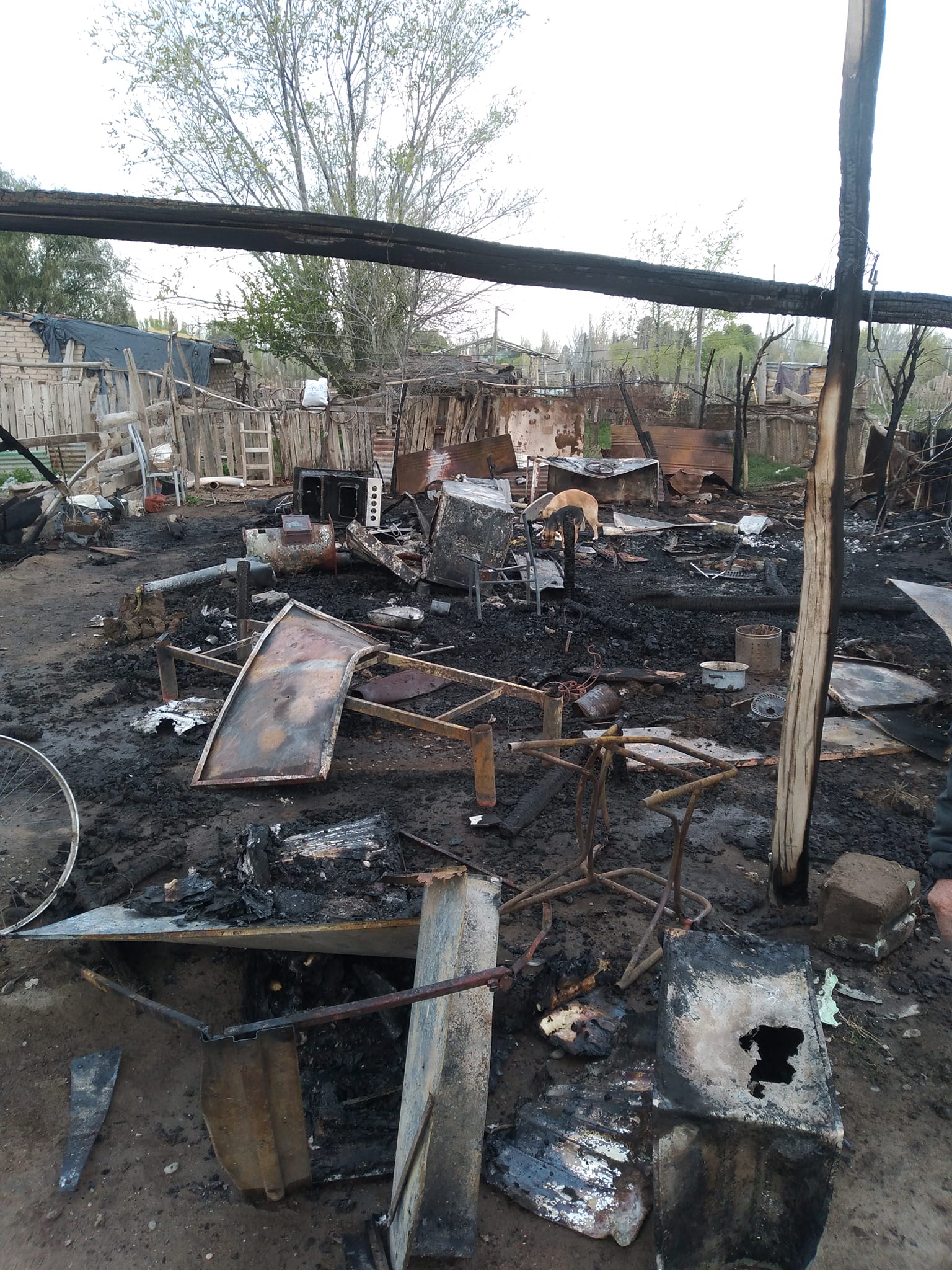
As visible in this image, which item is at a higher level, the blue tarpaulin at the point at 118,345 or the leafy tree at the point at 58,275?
the leafy tree at the point at 58,275

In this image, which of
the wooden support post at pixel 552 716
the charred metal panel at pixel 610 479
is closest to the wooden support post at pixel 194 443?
the charred metal panel at pixel 610 479

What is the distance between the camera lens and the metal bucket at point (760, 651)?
767 cm

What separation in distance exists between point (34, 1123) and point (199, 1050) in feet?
2.01

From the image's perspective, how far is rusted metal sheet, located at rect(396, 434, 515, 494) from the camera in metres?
15.6

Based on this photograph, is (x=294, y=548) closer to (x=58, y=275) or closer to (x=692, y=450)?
(x=692, y=450)

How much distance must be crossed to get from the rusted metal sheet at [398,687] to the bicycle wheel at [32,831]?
261 cm

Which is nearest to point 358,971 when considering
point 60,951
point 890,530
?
point 60,951

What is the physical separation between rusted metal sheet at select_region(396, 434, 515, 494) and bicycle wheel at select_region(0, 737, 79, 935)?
11296 mm

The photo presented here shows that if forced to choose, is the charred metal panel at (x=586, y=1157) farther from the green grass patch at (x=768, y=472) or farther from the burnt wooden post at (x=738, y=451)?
the green grass patch at (x=768, y=472)

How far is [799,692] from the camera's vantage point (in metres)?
3.70

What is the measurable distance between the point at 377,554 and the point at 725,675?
5.17m

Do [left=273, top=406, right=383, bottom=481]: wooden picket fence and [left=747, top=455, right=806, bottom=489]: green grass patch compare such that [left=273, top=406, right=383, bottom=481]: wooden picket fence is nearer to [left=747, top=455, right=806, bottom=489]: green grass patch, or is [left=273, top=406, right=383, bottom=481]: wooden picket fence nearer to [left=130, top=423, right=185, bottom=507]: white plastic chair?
[left=130, top=423, right=185, bottom=507]: white plastic chair

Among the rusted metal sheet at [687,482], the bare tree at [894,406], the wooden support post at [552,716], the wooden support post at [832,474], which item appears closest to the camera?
the wooden support post at [832,474]

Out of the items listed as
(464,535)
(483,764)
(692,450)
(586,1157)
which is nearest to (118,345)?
(692,450)
